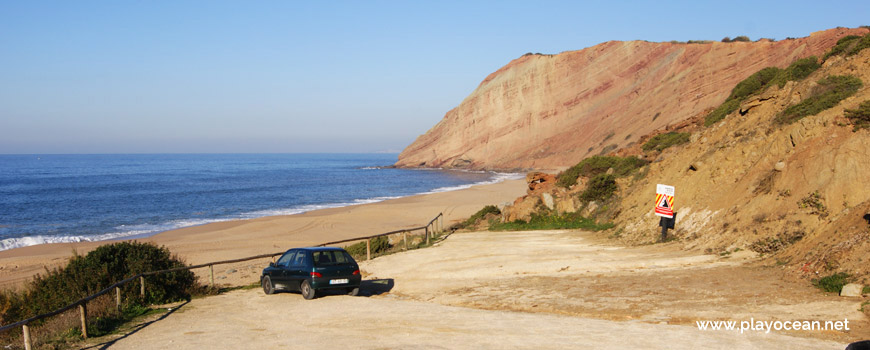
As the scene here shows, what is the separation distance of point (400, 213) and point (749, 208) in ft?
97.5

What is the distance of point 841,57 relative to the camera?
23312 mm

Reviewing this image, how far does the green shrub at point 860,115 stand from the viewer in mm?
15664

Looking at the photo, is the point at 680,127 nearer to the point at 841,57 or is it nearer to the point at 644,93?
the point at 841,57

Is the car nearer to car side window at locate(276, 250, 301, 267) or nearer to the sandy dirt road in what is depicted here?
car side window at locate(276, 250, 301, 267)

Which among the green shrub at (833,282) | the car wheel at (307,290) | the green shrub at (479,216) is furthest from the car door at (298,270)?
the green shrub at (479,216)

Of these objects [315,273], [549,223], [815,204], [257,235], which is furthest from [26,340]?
[257,235]

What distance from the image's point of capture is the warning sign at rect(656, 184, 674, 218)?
→ 18.2 m

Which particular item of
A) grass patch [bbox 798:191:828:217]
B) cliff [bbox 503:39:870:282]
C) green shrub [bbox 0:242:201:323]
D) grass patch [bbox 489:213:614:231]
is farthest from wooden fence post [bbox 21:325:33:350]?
grass patch [bbox 489:213:614:231]

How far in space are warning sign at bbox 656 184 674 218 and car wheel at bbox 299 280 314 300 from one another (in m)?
10.8

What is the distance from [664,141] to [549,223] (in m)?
11.2

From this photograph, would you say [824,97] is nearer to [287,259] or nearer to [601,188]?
[601,188]

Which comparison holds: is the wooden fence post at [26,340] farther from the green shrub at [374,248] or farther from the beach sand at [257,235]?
the green shrub at [374,248]

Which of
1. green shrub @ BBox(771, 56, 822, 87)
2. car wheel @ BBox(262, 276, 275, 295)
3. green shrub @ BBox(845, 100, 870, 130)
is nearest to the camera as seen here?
car wheel @ BBox(262, 276, 275, 295)

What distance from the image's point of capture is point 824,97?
19234 mm
